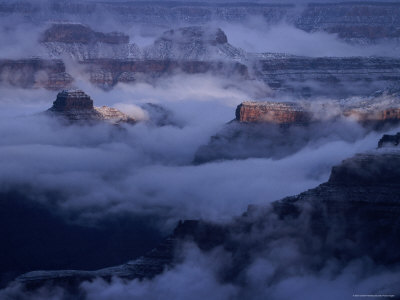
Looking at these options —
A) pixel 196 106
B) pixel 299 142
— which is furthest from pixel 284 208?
pixel 196 106

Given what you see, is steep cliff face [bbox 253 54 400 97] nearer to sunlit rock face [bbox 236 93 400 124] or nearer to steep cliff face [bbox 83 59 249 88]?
steep cliff face [bbox 83 59 249 88]

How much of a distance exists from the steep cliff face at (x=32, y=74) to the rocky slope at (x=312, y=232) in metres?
111

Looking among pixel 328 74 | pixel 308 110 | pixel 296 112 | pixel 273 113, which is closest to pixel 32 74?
pixel 328 74

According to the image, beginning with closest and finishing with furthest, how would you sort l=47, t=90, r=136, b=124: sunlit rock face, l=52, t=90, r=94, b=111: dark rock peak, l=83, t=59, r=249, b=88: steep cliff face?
1. l=47, t=90, r=136, b=124: sunlit rock face
2. l=52, t=90, r=94, b=111: dark rock peak
3. l=83, t=59, r=249, b=88: steep cliff face

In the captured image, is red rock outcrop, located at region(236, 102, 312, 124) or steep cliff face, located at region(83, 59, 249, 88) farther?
steep cliff face, located at region(83, 59, 249, 88)

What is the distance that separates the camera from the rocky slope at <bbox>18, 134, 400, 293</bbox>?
66.2 metres

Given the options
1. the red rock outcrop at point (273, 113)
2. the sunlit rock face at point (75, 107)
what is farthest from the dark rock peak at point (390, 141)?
the sunlit rock face at point (75, 107)

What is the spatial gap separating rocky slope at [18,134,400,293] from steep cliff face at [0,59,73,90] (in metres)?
111

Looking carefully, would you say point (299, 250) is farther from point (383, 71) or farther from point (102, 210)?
point (383, 71)

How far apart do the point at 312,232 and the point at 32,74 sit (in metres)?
117

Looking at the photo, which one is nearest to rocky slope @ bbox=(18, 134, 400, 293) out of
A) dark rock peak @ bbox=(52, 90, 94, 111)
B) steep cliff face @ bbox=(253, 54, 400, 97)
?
dark rock peak @ bbox=(52, 90, 94, 111)

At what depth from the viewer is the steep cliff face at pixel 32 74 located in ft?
584

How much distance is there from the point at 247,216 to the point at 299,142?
1783 inches

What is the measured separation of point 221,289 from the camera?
214ft
